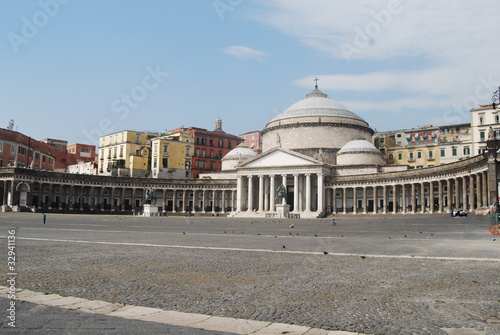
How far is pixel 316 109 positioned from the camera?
97.1 metres

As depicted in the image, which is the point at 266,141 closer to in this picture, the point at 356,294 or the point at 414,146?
the point at 414,146

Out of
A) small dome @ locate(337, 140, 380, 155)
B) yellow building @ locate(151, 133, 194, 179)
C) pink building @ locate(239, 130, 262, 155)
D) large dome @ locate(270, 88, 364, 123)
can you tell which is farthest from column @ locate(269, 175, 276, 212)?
pink building @ locate(239, 130, 262, 155)

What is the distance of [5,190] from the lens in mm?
73125

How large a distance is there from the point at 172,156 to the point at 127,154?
9742mm

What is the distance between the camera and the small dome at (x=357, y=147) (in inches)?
3349

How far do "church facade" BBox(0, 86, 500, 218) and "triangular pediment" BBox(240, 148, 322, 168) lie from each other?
0.59 ft

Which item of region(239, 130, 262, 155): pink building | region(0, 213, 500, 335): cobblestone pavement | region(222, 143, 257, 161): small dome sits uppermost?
region(239, 130, 262, 155): pink building

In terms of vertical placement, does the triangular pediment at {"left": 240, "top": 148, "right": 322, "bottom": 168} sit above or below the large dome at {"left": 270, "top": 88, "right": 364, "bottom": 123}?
below

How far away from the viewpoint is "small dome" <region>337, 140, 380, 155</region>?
85.1 metres

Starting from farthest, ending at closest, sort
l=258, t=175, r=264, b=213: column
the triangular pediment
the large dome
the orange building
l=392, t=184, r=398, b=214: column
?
the large dome < l=258, t=175, r=264, b=213: column < the triangular pediment < the orange building < l=392, t=184, r=398, b=214: column

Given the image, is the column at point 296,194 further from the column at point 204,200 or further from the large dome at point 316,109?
the column at point 204,200

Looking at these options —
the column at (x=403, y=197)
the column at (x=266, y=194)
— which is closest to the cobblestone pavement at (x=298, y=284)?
the column at (x=403, y=197)

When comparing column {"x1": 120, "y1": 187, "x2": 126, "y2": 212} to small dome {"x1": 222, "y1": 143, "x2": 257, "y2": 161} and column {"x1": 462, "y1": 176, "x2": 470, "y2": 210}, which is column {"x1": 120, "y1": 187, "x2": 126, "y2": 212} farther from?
column {"x1": 462, "y1": 176, "x2": 470, "y2": 210}

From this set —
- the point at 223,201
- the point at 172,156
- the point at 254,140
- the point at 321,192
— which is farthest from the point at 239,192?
the point at 254,140
